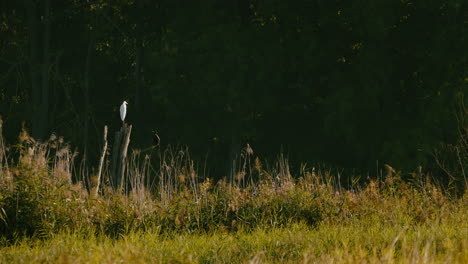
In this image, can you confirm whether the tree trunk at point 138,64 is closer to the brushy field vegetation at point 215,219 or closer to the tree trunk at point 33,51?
the tree trunk at point 33,51

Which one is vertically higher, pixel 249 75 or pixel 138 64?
pixel 138 64

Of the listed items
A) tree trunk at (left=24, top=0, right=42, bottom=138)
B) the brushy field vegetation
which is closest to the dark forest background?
tree trunk at (left=24, top=0, right=42, bottom=138)

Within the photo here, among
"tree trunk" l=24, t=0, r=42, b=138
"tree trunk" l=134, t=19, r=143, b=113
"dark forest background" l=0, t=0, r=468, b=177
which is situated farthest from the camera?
"tree trunk" l=134, t=19, r=143, b=113

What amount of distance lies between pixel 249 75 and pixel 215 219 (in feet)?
33.4

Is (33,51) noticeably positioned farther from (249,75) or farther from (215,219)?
(215,219)

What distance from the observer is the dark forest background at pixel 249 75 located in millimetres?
15188

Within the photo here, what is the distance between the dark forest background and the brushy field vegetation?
13.3ft

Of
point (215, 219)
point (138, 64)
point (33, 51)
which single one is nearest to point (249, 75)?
point (138, 64)

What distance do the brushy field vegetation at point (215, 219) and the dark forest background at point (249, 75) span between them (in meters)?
4.05

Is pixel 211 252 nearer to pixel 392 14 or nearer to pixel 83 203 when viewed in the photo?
pixel 83 203

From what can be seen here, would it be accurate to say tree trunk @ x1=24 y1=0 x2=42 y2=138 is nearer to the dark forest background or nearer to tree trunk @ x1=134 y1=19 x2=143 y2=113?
the dark forest background

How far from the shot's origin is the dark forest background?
1519 cm

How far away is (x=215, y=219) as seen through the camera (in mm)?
8133

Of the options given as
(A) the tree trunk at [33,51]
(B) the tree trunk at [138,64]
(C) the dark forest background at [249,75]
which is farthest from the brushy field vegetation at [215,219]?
(A) the tree trunk at [33,51]
